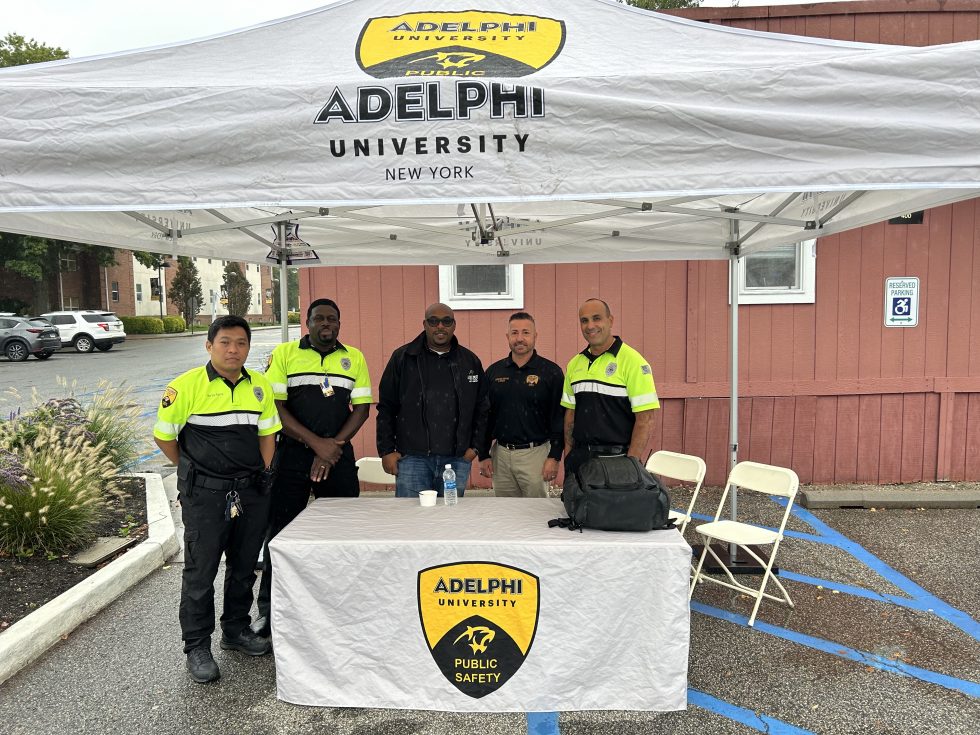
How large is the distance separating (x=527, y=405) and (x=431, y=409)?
0.61 meters

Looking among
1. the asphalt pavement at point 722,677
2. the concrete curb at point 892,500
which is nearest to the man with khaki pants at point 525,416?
the asphalt pavement at point 722,677

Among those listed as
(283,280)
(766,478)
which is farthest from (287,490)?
(766,478)

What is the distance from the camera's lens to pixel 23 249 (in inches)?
1070

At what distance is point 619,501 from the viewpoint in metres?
2.77

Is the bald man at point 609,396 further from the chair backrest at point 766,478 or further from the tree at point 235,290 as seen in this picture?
the tree at point 235,290

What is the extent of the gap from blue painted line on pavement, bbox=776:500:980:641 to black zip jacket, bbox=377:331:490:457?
2.91 m

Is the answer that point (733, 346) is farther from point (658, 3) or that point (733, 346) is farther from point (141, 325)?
point (141, 325)

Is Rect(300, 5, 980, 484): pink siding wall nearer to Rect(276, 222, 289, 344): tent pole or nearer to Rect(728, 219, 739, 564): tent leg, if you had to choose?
Rect(276, 222, 289, 344): tent pole

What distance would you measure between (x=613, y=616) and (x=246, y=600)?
74.4 inches

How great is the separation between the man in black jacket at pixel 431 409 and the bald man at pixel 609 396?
648mm

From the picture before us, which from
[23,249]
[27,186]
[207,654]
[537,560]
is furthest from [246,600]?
[23,249]

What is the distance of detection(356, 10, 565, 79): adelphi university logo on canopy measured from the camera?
2125 mm

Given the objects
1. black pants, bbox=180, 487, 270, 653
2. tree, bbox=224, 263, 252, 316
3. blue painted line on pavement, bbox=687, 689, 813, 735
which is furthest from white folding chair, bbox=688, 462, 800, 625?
tree, bbox=224, 263, 252, 316

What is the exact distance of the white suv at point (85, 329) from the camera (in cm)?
2292
